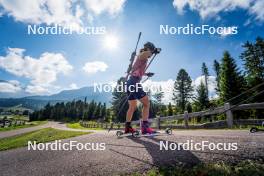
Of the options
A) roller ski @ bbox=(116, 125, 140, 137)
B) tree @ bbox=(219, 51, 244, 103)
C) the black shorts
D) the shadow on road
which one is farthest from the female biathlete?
tree @ bbox=(219, 51, 244, 103)

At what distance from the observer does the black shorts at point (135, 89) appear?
6.38m

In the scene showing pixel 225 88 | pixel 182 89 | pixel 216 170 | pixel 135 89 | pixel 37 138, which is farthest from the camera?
pixel 182 89

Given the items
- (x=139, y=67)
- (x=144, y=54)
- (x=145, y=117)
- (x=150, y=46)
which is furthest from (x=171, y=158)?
(x=150, y=46)

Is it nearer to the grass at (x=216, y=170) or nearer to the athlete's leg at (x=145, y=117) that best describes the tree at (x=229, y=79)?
the athlete's leg at (x=145, y=117)

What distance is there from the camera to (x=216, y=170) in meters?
Result: 2.77

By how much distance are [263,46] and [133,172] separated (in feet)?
187

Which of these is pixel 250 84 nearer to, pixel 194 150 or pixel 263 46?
pixel 263 46

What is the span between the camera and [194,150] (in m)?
3.82

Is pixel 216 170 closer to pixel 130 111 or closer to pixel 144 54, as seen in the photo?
pixel 130 111

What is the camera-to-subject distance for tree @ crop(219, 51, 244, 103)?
38.5m

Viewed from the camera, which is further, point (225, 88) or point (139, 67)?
point (225, 88)

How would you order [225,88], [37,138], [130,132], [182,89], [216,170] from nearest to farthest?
1. [216,170]
2. [130,132]
3. [37,138]
4. [225,88]
5. [182,89]

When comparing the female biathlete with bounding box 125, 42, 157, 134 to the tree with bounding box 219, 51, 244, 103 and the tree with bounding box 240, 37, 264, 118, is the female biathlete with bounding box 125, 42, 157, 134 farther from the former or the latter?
the tree with bounding box 240, 37, 264, 118

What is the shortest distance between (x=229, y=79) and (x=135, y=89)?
3830 cm
